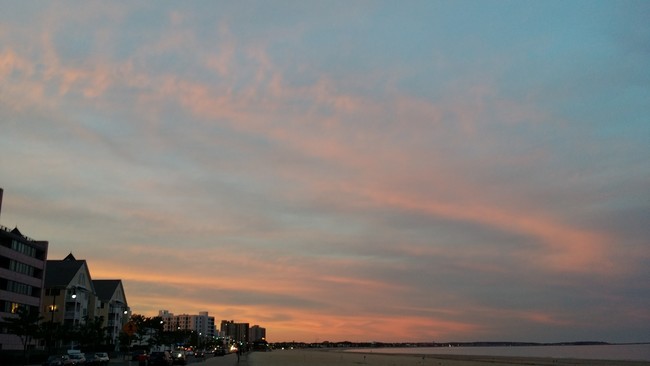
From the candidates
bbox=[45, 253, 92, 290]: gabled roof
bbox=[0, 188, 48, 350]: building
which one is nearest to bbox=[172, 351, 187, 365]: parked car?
bbox=[0, 188, 48, 350]: building

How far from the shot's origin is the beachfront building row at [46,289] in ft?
314

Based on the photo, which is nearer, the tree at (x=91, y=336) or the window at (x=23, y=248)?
the window at (x=23, y=248)

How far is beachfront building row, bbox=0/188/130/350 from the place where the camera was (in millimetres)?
95625

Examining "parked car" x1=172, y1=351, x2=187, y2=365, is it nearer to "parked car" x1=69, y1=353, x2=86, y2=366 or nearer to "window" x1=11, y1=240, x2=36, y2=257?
"parked car" x1=69, y1=353, x2=86, y2=366

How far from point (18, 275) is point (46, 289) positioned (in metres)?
25.8

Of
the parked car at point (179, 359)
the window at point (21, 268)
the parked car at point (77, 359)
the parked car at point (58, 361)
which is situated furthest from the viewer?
the window at point (21, 268)

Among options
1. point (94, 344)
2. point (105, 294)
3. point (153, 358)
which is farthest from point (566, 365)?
point (105, 294)

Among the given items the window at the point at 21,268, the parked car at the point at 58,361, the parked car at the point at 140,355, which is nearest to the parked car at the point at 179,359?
the parked car at the point at 140,355

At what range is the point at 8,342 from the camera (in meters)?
94.4

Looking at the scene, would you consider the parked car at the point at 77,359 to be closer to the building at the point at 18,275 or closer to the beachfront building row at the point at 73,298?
the building at the point at 18,275

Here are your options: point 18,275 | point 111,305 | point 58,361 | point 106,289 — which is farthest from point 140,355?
point 106,289

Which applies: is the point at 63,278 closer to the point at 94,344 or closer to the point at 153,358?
the point at 94,344

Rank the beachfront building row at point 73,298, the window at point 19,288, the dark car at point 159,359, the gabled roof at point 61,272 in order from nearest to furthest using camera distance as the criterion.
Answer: the dark car at point 159,359
the window at point 19,288
the beachfront building row at point 73,298
the gabled roof at point 61,272

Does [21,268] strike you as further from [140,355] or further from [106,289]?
[140,355]
